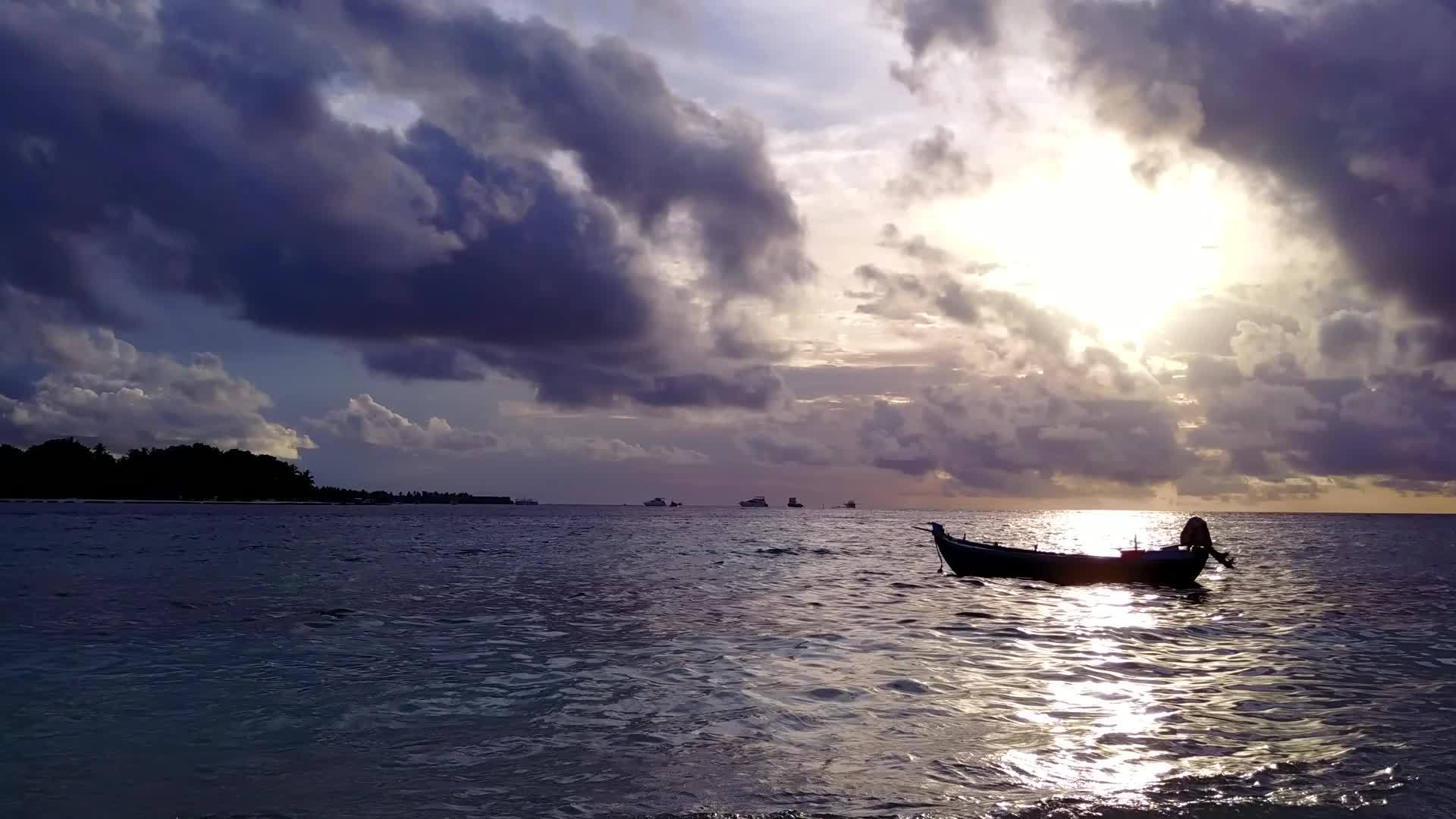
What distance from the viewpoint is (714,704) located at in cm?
2012

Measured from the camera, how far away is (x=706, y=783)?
570 inches

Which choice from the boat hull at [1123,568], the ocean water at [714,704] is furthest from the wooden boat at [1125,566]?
the ocean water at [714,704]

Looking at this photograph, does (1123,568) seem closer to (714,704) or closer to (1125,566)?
(1125,566)

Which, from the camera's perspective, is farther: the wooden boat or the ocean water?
the wooden boat

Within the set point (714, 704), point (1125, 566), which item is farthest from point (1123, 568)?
point (714, 704)

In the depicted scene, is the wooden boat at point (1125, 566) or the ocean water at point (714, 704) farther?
the wooden boat at point (1125, 566)

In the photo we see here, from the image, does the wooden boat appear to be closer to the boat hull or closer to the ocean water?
the boat hull

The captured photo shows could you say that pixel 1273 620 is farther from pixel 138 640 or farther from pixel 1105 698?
pixel 138 640

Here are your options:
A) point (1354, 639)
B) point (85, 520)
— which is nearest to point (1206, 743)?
point (1354, 639)

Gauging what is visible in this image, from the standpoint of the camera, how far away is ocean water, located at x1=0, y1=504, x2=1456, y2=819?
46.2 feet

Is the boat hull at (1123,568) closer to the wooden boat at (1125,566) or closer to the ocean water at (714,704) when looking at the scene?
the wooden boat at (1125,566)

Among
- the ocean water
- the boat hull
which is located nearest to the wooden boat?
the boat hull

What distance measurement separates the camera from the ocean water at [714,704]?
46.2ft

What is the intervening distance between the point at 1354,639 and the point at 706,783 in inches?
1106
